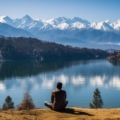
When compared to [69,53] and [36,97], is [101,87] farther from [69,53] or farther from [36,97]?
[69,53]

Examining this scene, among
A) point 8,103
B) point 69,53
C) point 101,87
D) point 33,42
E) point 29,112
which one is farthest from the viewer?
point 33,42

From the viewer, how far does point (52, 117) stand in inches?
431

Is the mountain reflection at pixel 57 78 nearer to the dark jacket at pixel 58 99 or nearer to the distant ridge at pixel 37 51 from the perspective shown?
the dark jacket at pixel 58 99

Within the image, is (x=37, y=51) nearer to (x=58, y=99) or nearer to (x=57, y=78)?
(x=57, y=78)

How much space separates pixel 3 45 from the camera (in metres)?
164

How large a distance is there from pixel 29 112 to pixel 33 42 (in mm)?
178462

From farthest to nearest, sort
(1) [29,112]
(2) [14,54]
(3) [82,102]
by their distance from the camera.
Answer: (2) [14,54] < (3) [82,102] < (1) [29,112]

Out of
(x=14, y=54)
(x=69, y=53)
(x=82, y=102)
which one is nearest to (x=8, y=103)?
(x=82, y=102)

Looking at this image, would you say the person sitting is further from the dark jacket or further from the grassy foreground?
the grassy foreground

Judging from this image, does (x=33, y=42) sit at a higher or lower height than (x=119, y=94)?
higher

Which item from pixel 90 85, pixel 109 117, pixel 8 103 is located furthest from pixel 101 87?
pixel 109 117

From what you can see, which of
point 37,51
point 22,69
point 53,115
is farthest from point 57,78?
point 37,51

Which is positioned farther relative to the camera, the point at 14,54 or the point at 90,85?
the point at 14,54

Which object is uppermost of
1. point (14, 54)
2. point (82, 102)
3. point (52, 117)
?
point (14, 54)
